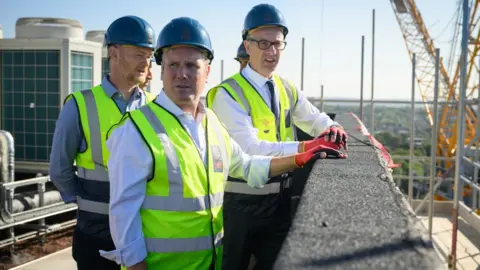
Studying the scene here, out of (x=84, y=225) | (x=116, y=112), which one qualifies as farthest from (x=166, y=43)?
(x=84, y=225)

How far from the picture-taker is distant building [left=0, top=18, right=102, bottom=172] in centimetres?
1129

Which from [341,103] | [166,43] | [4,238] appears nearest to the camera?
[166,43]

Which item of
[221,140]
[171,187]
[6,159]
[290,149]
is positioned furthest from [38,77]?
[171,187]

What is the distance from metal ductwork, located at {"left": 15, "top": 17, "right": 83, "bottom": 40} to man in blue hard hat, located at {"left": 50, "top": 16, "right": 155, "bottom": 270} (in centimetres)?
907

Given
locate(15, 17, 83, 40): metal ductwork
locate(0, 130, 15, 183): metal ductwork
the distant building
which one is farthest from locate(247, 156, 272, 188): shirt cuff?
locate(15, 17, 83, 40): metal ductwork

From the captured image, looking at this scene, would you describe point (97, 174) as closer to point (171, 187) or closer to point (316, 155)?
point (171, 187)

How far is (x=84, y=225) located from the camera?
281 centimetres

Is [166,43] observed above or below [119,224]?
above

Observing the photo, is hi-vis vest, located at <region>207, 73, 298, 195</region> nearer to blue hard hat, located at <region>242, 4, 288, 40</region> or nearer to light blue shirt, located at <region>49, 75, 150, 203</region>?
blue hard hat, located at <region>242, 4, 288, 40</region>

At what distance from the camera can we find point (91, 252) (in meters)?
2.79

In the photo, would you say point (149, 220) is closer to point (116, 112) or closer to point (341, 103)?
point (116, 112)

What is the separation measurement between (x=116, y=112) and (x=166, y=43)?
93 cm

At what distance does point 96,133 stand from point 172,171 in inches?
41.2

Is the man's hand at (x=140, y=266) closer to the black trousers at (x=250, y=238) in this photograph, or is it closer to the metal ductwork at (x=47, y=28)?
the black trousers at (x=250, y=238)
